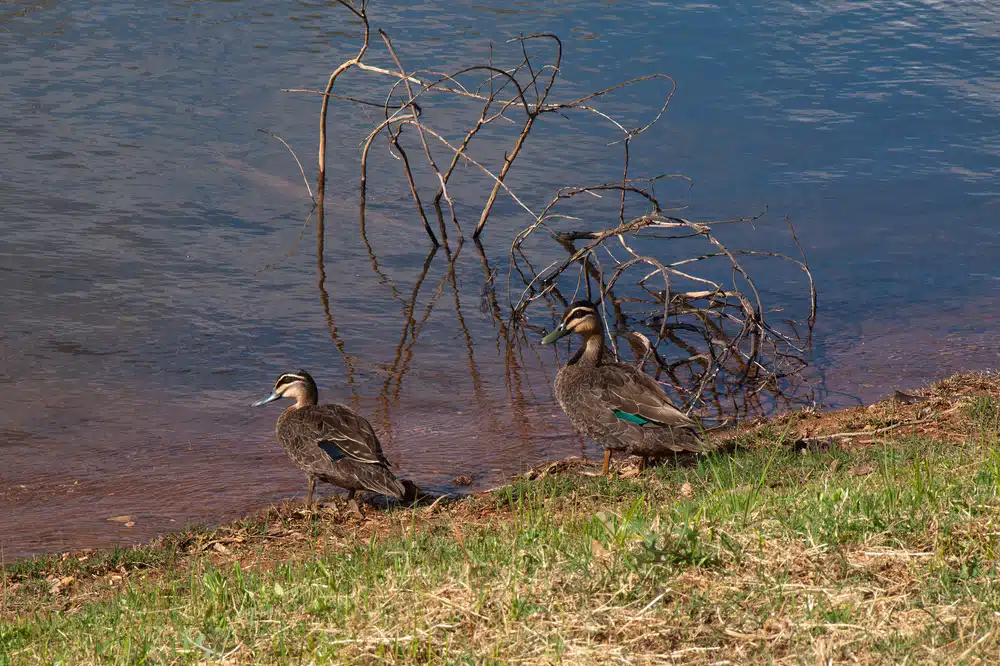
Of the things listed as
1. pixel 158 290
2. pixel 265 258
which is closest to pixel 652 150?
pixel 265 258

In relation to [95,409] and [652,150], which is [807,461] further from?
[652,150]

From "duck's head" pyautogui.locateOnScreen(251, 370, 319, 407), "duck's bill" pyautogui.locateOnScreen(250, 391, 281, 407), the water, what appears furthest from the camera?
the water

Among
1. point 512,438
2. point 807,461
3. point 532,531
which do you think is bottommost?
point 512,438

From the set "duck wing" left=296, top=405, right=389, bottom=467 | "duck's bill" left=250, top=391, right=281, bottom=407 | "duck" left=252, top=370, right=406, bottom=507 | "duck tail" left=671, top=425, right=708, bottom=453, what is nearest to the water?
"duck's bill" left=250, top=391, right=281, bottom=407

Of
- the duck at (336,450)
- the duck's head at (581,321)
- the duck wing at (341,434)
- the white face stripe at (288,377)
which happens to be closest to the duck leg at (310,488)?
the duck at (336,450)

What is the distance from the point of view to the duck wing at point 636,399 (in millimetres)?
7879

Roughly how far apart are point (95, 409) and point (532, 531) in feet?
18.1

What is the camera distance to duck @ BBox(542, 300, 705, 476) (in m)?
7.86

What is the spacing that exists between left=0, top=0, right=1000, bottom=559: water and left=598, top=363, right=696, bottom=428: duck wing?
39.7 inches

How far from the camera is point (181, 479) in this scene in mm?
8359

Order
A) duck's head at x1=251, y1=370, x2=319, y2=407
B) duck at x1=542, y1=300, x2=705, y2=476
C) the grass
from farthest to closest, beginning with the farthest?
1. duck's head at x1=251, y1=370, x2=319, y2=407
2. duck at x1=542, y1=300, x2=705, y2=476
3. the grass

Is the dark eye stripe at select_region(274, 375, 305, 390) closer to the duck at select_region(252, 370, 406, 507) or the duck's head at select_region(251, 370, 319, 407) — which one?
the duck's head at select_region(251, 370, 319, 407)

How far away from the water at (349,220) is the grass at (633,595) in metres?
2.89

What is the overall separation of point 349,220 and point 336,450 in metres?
6.27
